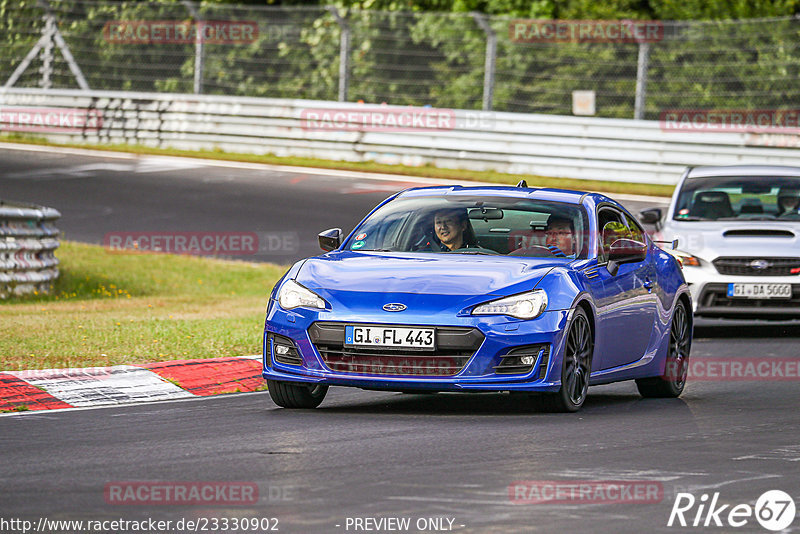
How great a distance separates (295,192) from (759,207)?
11742 millimetres

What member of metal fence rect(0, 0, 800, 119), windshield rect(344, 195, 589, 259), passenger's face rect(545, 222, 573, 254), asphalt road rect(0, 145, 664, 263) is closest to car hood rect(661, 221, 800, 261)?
windshield rect(344, 195, 589, 259)

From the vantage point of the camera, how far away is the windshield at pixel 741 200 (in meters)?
16.2

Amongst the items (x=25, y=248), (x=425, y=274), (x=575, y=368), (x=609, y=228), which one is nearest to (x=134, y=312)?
(x=25, y=248)

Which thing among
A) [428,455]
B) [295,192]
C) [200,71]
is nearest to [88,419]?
[428,455]

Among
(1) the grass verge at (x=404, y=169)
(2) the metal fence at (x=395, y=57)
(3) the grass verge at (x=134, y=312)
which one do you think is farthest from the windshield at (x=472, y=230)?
(2) the metal fence at (x=395, y=57)

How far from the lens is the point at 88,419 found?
9172mm

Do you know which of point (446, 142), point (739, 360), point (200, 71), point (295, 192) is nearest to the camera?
point (739, 360)

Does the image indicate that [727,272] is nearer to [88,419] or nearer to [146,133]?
[88,419]

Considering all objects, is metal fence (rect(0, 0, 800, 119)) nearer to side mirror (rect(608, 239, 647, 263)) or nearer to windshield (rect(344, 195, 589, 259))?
side mirror (rect(608, 239, 647, 263))

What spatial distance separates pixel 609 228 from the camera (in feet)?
36.3

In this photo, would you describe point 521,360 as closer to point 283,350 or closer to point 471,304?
point 471,304

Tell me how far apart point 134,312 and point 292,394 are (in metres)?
6.68

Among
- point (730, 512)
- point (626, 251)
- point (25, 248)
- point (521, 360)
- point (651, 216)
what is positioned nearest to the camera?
point (730, 512)

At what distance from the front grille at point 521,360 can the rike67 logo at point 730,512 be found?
2326 millimetres
